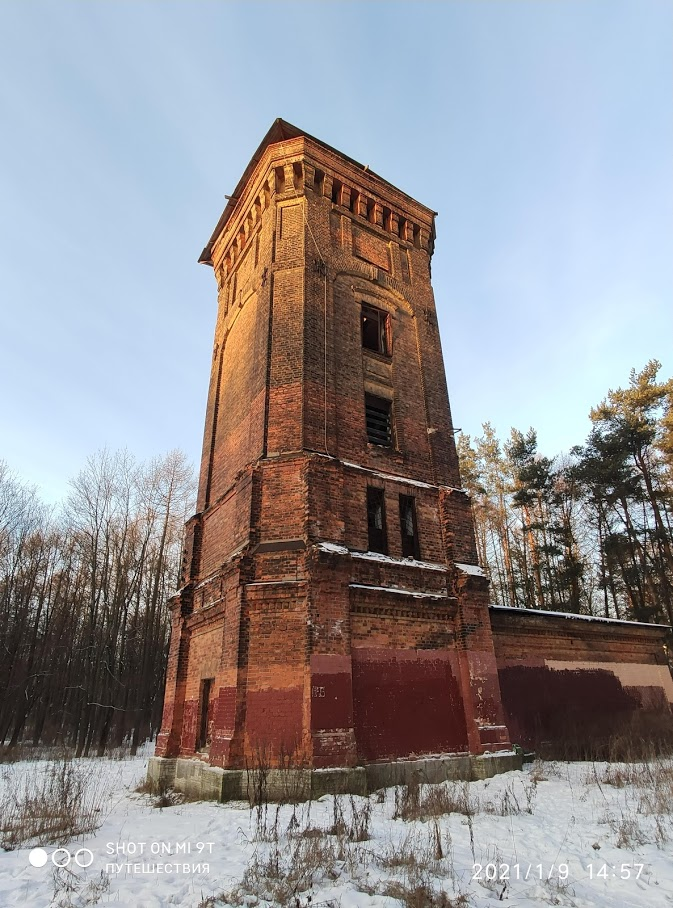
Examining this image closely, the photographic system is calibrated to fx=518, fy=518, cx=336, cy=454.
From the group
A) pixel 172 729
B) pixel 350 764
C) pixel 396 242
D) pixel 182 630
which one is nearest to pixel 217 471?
pixel 182 630

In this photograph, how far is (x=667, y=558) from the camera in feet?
74.1

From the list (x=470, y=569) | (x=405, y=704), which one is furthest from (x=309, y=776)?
(x=470, y=569)

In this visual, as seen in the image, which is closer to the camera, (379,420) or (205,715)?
(205,715)

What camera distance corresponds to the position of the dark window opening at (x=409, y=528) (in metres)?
11.2

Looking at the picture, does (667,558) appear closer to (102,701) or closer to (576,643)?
(576,643)

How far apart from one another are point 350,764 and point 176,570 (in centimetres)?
2046

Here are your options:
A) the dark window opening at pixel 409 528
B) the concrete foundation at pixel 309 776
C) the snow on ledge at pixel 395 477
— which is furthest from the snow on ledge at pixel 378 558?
the concrete foundation at pixel 309 776

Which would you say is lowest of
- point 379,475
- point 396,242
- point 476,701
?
point 476,701

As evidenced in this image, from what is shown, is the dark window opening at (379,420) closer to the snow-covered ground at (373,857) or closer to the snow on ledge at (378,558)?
the snow on ledge at (378,558)

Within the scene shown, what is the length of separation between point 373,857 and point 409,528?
7052mm

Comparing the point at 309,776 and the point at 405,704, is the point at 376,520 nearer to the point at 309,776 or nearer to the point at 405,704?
the point at 405,704

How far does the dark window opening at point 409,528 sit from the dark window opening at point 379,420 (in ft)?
4.90

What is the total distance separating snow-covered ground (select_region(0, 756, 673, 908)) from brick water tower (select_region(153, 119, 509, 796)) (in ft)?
5.53

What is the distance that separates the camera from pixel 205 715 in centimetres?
1023
